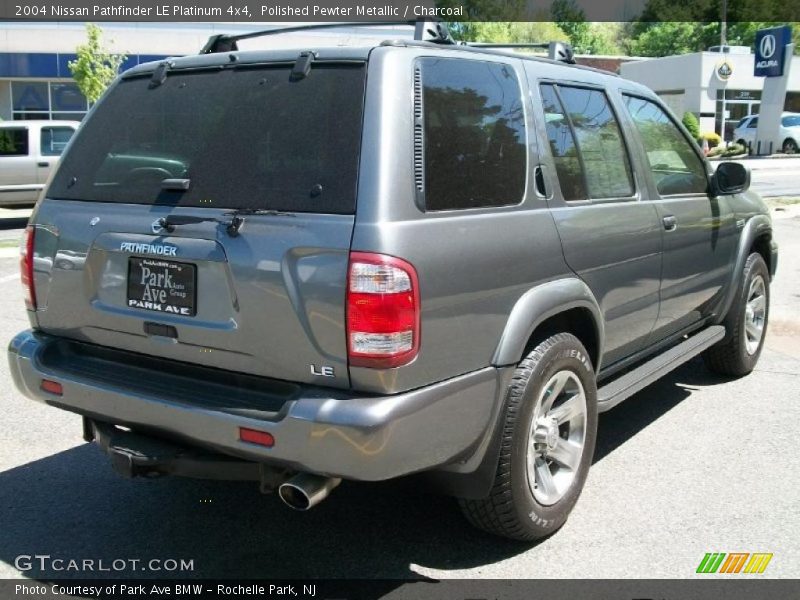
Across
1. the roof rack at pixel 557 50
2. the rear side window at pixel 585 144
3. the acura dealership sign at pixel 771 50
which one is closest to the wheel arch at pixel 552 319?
the rear side window at pixel 585 144

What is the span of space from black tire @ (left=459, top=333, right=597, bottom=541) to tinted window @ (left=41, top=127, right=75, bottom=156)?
49.4 ft

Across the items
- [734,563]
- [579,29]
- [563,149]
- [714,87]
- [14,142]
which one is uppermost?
[579,29]

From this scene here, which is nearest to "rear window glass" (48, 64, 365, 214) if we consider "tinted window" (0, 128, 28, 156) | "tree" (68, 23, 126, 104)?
"tinted window" (0, 128, 28, 156)

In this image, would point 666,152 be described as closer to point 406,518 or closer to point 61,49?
point 406,518

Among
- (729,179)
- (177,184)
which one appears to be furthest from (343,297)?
(729,179)

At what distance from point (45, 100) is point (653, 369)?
35.0 m

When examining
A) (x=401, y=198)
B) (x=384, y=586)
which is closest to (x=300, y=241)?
(x=401, y=198)

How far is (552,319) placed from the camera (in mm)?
3732

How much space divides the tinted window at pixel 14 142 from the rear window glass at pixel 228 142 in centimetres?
1395

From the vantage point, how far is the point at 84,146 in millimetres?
3812

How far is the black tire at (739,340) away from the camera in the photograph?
576cm

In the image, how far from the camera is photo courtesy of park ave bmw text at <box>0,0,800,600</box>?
116 inches

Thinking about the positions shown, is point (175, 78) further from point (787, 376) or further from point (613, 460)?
point (787, 376)

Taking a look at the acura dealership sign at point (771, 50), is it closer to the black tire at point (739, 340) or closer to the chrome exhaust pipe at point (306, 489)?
the black tire at point (739, 340)
